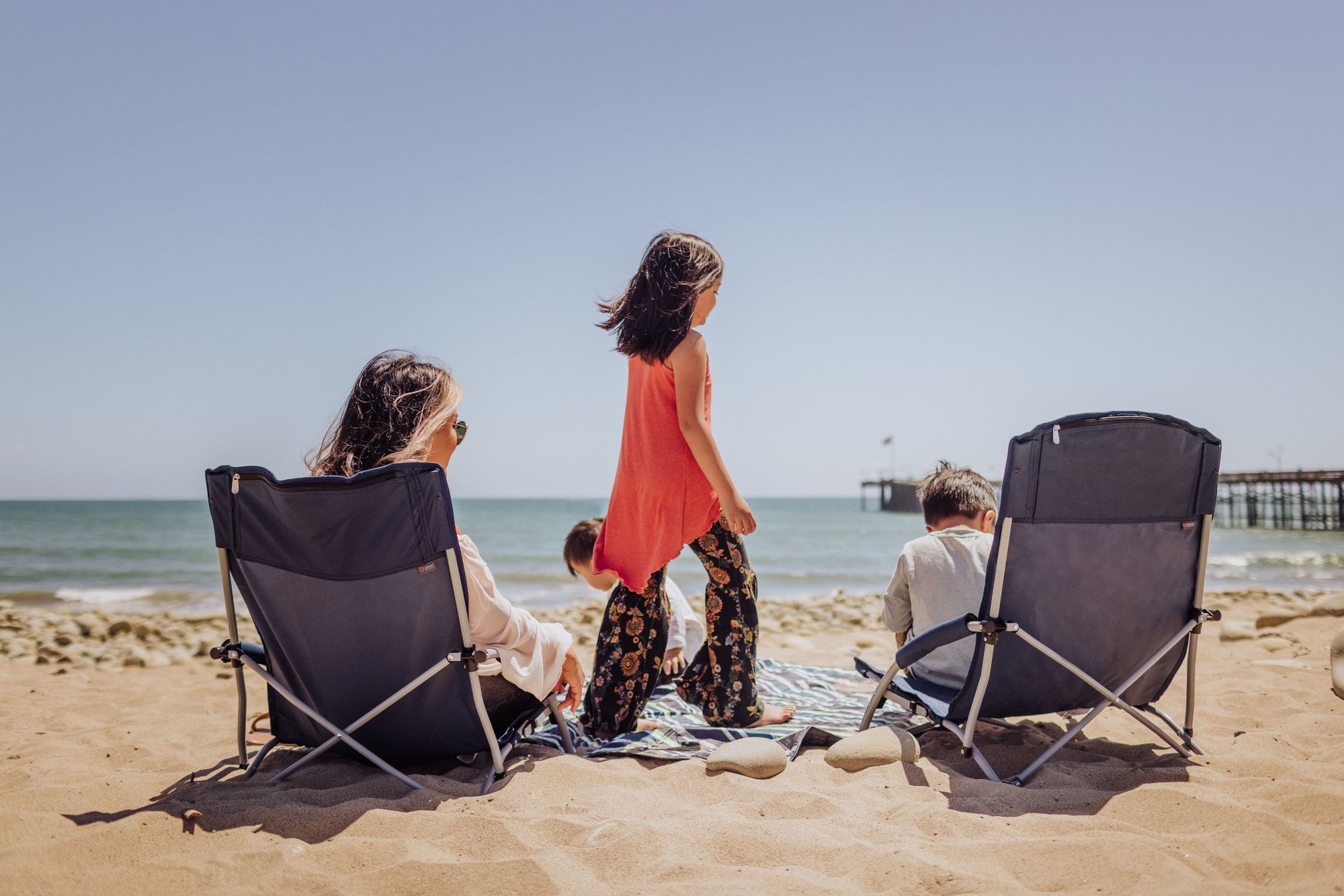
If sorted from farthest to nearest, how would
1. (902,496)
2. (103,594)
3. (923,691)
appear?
(902,496)
(103,594)
(923,691)

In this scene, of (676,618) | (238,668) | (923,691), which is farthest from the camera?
(676,618)

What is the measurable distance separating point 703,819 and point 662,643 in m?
1.01

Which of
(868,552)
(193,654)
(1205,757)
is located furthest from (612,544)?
(868,552)

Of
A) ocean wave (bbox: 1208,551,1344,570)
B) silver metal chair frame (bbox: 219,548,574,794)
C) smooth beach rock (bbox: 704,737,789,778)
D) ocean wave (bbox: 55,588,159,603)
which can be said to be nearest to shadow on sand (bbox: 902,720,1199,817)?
smooth beach rock (bbox: 704,737,789,778)

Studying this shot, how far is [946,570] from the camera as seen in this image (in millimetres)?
2920

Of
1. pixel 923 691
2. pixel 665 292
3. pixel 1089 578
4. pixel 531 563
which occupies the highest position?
pixel 665 292

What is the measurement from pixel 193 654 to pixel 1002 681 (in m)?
5.76

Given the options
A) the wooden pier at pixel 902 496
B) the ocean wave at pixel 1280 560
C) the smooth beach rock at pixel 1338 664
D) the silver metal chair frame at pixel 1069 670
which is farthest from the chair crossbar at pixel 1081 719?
the wooden pier at pixel 902 496

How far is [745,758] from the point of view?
8.26 ft

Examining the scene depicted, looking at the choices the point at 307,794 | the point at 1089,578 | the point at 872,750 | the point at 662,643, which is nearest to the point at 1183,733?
the point at 1089,578

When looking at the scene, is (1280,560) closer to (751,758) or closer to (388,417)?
(751,758)

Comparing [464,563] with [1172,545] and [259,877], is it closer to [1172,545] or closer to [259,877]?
[259,877]

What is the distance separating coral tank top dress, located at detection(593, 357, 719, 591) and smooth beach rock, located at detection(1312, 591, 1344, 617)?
537 cm

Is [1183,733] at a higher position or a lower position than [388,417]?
lower
